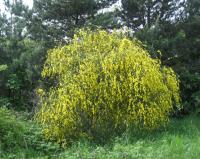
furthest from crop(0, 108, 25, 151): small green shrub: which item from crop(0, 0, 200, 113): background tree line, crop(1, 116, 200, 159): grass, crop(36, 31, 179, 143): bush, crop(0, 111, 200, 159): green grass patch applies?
crop(0, 0, 200, 113): background tree line

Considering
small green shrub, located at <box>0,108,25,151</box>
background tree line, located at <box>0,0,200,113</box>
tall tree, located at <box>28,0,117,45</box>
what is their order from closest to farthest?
small green shrub, located at <box>0,108,25,151</box> < background tree line, located at <box>0,0,200,113</box> < tall tree, located at <box>28,0,117,45</box>

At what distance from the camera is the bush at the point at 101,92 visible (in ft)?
30.9

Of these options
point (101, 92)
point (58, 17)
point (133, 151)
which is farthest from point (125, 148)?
point (58, 17)

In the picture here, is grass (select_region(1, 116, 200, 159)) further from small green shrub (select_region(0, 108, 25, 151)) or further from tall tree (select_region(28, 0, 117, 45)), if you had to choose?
tall tree (select_region(28, 0, 117, 45))

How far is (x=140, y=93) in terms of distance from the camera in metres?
9.75

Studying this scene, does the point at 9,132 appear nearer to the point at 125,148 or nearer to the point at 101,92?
the point at 101,92

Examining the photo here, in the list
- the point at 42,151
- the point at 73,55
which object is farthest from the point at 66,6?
the point at 42,151

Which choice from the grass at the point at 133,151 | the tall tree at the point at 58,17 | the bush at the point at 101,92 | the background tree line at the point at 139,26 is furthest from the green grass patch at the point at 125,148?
the tall tree at the point at 58,17

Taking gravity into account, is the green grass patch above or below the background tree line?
below

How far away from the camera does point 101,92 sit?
942cm

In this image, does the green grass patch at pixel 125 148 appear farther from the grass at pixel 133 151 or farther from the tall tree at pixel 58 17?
the tall tree at pixel 58 17

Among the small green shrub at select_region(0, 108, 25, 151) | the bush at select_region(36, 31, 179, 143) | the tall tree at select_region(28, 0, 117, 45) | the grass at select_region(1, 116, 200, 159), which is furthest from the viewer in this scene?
the tall tree at select_region(28, 0, 117, 45)

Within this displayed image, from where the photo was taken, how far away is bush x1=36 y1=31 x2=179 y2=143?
9406 millimetres

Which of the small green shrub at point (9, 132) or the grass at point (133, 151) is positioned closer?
the grass at point (133, 151)
